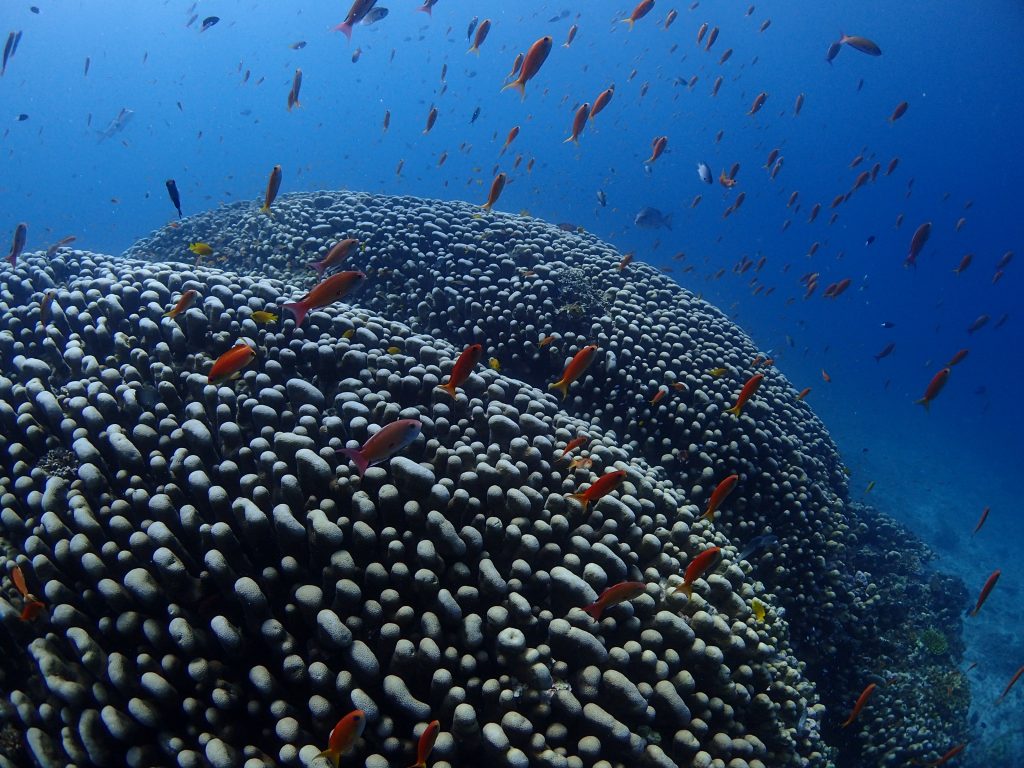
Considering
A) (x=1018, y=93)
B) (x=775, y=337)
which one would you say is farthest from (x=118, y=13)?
(x=1018, y=93)

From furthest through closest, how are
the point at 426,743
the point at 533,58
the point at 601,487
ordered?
the point at 533,58, the point at 601,487, the point at 426,743

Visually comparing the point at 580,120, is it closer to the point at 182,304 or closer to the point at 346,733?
the point at 182,304

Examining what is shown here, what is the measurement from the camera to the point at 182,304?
460cm

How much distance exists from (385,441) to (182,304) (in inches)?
116

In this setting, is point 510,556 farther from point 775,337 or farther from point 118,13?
point 118,13

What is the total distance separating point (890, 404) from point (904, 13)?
69950mm

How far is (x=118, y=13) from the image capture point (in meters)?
109

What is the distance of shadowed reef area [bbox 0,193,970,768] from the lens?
2543 mm

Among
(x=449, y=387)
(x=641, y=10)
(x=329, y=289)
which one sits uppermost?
(x=641, y=10)

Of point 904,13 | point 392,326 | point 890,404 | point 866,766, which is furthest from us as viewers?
point 904,13

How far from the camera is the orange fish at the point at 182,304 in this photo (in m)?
4.58

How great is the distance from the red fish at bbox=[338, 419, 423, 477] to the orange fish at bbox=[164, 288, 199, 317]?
9.11 feet

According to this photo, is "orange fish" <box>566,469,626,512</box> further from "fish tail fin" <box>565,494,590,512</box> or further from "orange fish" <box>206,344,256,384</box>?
"orange fish" <box>206,344,256,384</box>

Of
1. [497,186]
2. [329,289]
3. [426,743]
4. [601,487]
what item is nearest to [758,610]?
[601,487]
